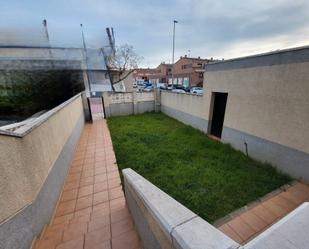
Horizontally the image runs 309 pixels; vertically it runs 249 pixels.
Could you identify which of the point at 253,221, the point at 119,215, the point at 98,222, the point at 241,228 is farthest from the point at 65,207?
the point at 253,221

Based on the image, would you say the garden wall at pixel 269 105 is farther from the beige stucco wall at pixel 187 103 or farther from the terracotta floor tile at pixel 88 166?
the terracotta floor tile at pixel 88 166

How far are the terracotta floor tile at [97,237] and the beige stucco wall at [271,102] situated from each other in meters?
4.45

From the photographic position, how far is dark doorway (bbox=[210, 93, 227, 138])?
5996 mm

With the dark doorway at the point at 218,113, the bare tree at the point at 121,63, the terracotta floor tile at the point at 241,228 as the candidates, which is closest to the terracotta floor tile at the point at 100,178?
the terracotta floor tile at the point at 241,228

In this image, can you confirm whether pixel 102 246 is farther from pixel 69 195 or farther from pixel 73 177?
pixel 73 177

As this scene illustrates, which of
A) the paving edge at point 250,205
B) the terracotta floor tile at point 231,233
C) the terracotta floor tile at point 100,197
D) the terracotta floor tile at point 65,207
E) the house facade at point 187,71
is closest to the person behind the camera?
the terracotta floor tile at point 231,233

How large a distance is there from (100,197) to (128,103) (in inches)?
301

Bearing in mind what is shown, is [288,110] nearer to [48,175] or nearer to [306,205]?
[306,205]

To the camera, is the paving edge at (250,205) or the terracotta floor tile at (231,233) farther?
the paving edge at (250,205)

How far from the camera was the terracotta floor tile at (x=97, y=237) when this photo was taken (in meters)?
1.91

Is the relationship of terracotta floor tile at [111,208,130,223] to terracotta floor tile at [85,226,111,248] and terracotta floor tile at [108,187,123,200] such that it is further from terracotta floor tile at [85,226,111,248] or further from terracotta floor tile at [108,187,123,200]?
terracotta floor tile at [108,187,123,200]

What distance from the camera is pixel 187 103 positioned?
310 inches

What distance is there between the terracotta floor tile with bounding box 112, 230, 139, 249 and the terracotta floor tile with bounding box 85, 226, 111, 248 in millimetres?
134

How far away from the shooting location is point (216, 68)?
5695mm
